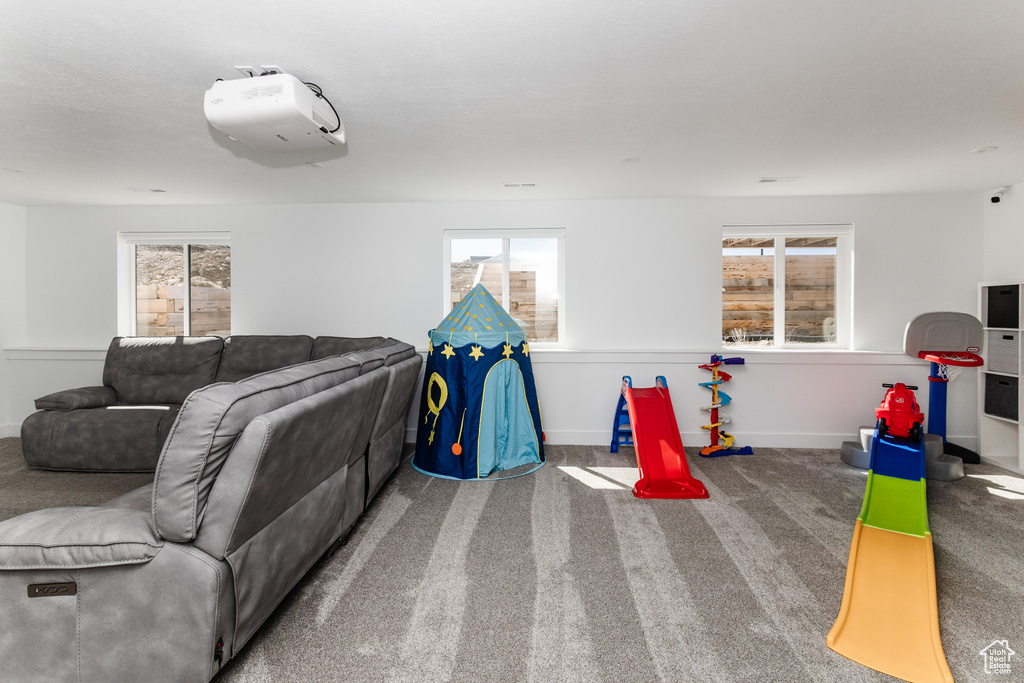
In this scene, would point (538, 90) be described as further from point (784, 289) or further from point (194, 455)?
point (784, 289)

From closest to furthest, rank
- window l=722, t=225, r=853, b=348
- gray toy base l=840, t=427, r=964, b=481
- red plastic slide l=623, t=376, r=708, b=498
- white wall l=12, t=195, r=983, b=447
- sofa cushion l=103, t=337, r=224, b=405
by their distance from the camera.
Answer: red plastic slide l=623, t=376, r=708, b=498
gray toy base l=840, t=427, r=964, b=481
sofa cushion l=103, t=337, r=224, b=405
white wall l=12, t=195, r=983, b=447
window l=722, t=225, r=853, b=348

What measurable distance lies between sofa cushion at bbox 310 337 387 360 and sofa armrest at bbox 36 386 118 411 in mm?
1613

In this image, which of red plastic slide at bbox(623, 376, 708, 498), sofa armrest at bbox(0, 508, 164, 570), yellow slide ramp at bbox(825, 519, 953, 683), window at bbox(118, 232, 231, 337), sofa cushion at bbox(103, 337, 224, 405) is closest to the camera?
sofa armrest at bbox(0, 508, 164, 570)

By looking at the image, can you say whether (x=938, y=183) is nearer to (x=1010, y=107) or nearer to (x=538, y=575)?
(x=1010, y=107)

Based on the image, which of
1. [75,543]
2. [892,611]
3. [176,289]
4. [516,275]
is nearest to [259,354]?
[176,289]

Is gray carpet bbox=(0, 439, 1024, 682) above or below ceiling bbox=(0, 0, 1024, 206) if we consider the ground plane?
below

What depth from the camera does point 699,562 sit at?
7.61ft

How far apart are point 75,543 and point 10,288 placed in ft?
16.0

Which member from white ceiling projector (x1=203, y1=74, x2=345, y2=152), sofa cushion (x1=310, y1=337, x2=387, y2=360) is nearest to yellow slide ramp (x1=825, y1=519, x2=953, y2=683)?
white ceiling projector (x1=203, y1=74, x2=345, y2=152)

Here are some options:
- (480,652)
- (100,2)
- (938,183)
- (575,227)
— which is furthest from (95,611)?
(938,183)

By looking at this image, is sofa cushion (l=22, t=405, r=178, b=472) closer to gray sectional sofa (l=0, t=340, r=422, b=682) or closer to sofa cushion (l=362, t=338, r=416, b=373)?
sofa cushion (l=362, t=338, r=416, b=373)

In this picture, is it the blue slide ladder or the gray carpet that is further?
the blue slide ladder

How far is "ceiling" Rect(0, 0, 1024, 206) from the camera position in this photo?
67.1 inches

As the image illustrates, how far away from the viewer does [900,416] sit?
2.99 metres
